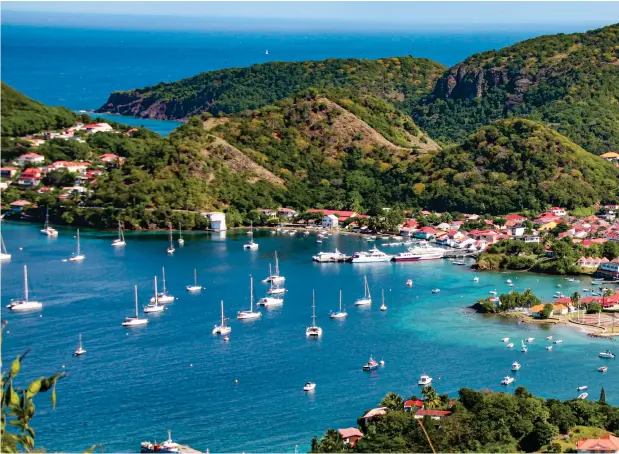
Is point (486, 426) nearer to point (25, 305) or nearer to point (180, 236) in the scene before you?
point (25, 305)

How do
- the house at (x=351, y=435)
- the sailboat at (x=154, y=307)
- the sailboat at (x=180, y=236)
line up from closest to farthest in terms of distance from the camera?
1. the house at (x=351, y=435)
2. the sailboat at (x=154, y=307)
3. the sailboat at (x=180, y=236)

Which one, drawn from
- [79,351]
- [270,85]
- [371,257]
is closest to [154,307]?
[79,351]

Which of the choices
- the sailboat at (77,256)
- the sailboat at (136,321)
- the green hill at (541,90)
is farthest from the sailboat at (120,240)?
the green hill at (541,90)

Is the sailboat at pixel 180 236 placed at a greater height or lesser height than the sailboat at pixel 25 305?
greater

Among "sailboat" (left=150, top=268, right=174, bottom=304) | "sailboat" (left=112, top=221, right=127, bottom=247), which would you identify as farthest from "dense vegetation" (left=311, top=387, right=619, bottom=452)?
"sailboat" (left=112, top=221, right=127, bottom=247)

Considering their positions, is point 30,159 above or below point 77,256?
above

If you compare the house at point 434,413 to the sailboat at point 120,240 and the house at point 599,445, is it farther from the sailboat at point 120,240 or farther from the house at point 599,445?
the sailboat at point 120,240

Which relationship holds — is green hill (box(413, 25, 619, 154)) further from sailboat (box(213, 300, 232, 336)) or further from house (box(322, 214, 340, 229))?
sailboat (box(213, 300, 232, 336))
